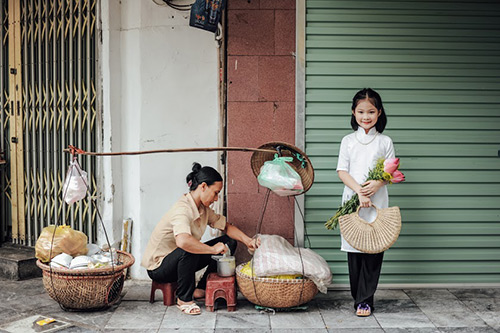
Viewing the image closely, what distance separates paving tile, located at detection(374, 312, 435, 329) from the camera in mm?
4637

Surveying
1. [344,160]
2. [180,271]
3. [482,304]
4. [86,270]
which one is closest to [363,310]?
[482,304]

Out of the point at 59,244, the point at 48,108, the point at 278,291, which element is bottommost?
the point at 278,291

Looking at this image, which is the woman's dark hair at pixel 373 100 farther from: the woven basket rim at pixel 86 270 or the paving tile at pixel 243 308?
the woven basket rim at pixel 86 270

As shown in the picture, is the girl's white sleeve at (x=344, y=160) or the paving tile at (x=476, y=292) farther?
the paving tile at (x=476, y=292)

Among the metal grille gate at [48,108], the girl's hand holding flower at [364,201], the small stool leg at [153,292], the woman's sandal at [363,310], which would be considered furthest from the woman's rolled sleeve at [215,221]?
the metal grille gate at [48,108]

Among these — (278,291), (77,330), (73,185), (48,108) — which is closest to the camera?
(77,330)

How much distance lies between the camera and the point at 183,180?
5.80 metres

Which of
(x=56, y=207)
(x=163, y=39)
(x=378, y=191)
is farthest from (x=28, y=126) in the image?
(x=378, y=191)

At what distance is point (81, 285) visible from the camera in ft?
15.4

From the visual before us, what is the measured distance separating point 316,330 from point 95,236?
2.92 m

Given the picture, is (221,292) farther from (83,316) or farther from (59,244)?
(59,244)

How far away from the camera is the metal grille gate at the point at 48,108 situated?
6.11 m

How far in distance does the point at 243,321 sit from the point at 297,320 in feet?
1.55

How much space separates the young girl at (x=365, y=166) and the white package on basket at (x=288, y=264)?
1.06ft
